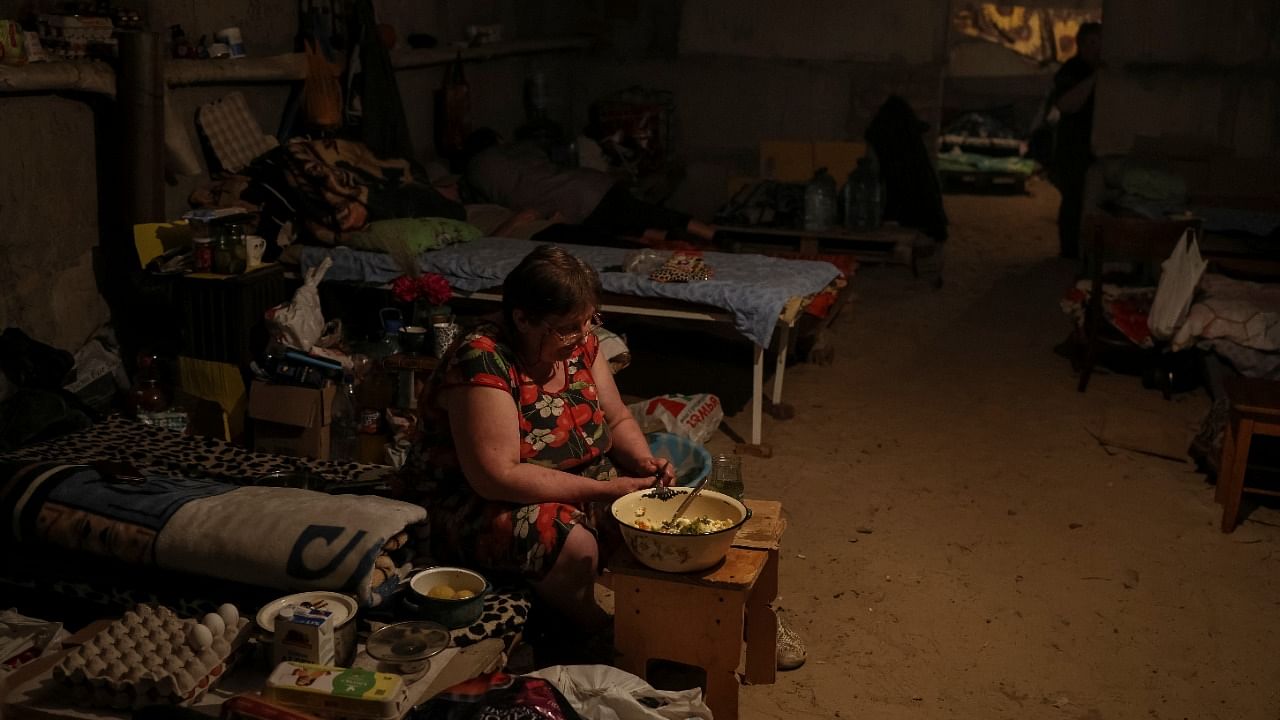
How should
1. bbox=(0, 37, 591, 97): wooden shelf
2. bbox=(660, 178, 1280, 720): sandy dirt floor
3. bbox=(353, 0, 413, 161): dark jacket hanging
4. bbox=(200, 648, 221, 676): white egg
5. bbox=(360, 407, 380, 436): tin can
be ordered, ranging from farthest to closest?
1. bbox=(353, 0, 413, 161): dark jacket hanging
2. bbox=(360, 407, 380, 436): tin can
3. bbox=(0, 37, 591, 97): wooden shelf
4. bbox=(660, 178, 1280, 720): sandy dirt floor
5. bbox=(200, 648, 221, 676): white egg

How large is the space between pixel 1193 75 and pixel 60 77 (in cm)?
747

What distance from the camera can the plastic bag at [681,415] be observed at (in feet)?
17.3

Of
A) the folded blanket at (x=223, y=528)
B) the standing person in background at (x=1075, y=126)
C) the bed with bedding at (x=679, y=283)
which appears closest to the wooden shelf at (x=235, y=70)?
the bed with bedding at (x=679, y=283)

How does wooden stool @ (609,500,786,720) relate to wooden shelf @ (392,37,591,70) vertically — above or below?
below

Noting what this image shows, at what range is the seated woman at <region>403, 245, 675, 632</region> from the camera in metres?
3.09

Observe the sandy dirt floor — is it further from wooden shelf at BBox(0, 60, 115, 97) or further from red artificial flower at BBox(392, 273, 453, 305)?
wooden shelf at BBox(0, 60, 115, 97)

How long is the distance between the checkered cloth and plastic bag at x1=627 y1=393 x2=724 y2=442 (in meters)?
2.45

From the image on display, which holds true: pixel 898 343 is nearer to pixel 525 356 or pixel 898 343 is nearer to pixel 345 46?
pixel 345 46

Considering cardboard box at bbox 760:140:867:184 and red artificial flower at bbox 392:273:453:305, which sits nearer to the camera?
red artificial flower at bbox 392:273:453:305

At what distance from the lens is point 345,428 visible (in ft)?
16.7

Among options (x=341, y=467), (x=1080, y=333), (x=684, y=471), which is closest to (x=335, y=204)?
(x=341, y=467)

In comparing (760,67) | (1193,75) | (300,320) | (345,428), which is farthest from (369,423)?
(1193,75)

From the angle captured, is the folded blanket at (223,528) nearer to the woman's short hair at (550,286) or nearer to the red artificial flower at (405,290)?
the woman's short hair at (550,286)

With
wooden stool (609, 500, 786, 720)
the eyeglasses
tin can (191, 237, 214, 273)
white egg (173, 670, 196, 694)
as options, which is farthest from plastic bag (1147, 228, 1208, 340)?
white egg (173, 670, 196, 694)
